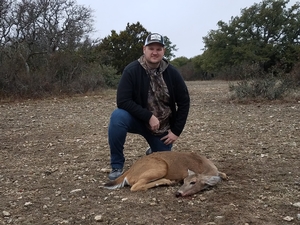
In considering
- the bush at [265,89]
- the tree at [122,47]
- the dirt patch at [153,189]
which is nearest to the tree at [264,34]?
the tree at [122,47]

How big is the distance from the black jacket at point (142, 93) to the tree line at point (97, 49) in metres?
7.99

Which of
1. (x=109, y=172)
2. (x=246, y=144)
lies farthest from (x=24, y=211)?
(x=246, y=144)

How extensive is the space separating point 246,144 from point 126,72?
2654 mm

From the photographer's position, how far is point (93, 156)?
18.9 feet

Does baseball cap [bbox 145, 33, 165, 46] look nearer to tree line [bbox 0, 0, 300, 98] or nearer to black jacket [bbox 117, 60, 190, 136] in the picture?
black jacket [bbox 117, 60, 190, 136]

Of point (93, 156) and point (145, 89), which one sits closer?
point (145, 89)

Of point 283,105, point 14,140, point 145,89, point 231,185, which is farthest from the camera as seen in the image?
point 283,105

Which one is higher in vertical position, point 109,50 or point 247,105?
point 109,50

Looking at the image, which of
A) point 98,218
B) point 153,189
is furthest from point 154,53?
point 98,218

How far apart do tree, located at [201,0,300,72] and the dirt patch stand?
2431 centimetres

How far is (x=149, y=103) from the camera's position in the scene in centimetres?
462

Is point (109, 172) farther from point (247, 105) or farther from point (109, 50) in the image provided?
point (109, 50)

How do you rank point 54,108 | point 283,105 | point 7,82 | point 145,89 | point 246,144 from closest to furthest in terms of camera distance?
point 145,89, point 246,144, point 283,105, point 54,108, point 7,82

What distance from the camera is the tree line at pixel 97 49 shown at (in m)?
15.4
